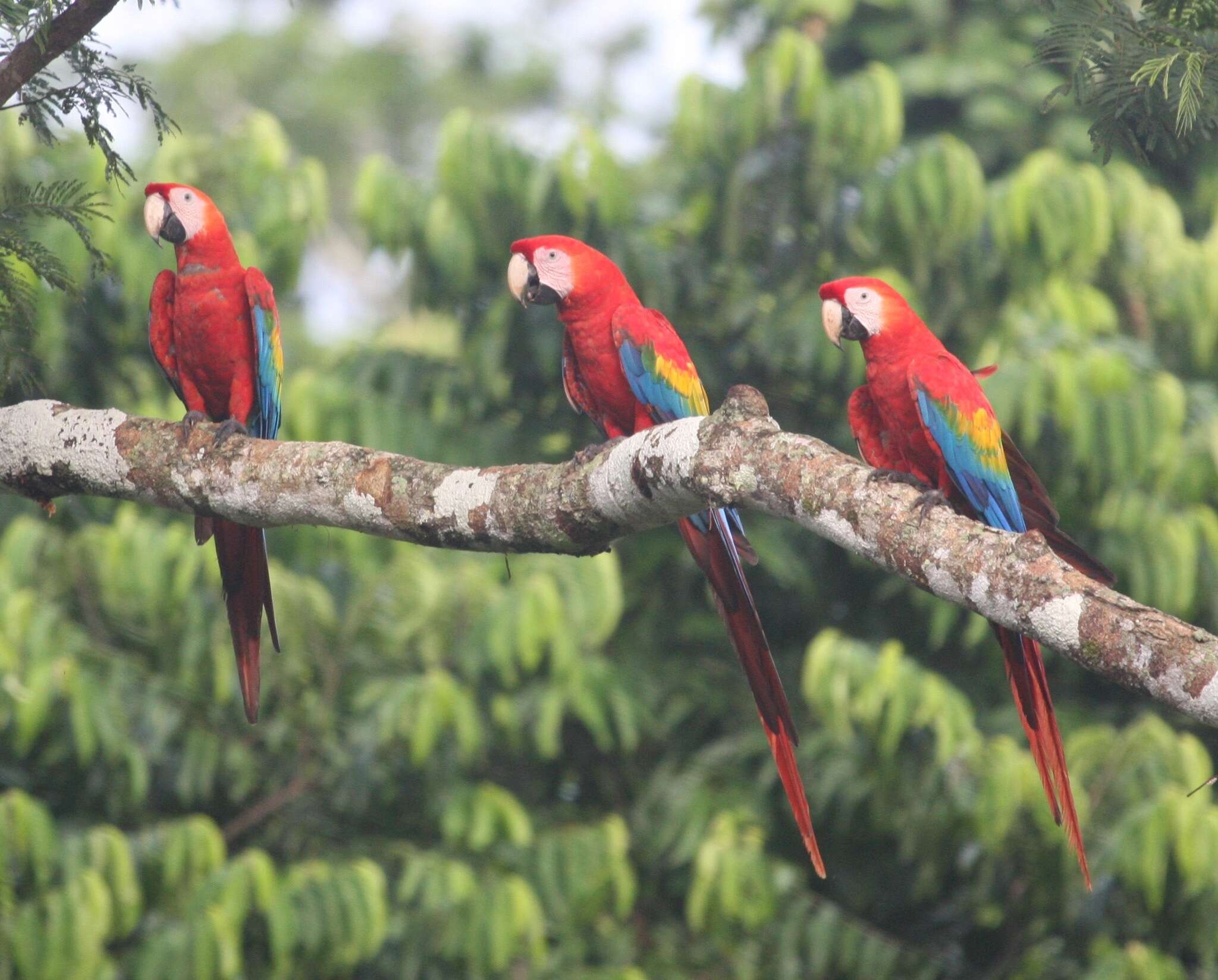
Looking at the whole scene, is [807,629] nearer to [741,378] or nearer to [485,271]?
[741,378]

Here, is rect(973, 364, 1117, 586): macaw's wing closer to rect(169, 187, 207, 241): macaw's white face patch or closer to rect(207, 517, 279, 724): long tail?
rect(207, 517, 279, 724): long tail

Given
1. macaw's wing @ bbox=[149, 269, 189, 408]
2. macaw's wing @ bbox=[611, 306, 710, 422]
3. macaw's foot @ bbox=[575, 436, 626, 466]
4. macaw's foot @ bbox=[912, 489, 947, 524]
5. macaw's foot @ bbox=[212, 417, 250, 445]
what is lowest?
macaw's foot @ bbox=[912, 489, 947, 524]

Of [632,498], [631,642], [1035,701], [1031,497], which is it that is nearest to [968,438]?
[1031,497]

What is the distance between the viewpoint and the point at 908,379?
2.53 metres

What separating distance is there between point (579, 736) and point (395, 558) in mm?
786

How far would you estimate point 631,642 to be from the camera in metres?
4.15

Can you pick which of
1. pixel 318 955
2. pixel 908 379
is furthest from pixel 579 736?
pixel 908 379

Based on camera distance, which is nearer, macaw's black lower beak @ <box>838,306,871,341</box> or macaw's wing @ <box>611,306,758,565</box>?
macaw's black lower beak @ <box>838,306,871,341</box>

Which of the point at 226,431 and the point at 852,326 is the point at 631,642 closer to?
the point at 852,326

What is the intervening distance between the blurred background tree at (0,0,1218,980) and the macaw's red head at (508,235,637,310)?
785 mm

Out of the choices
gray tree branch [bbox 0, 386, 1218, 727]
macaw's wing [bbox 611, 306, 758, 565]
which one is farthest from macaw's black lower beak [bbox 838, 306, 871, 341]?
gray tree branch [bbox 0, 386, 1218, 727]

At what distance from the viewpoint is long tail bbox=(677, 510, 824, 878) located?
2184 millimetres

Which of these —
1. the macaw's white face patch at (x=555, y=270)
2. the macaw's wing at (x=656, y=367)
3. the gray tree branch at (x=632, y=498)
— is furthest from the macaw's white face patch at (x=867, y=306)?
the gray tree branch at (x=632, y=498)

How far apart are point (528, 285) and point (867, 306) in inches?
28.5
